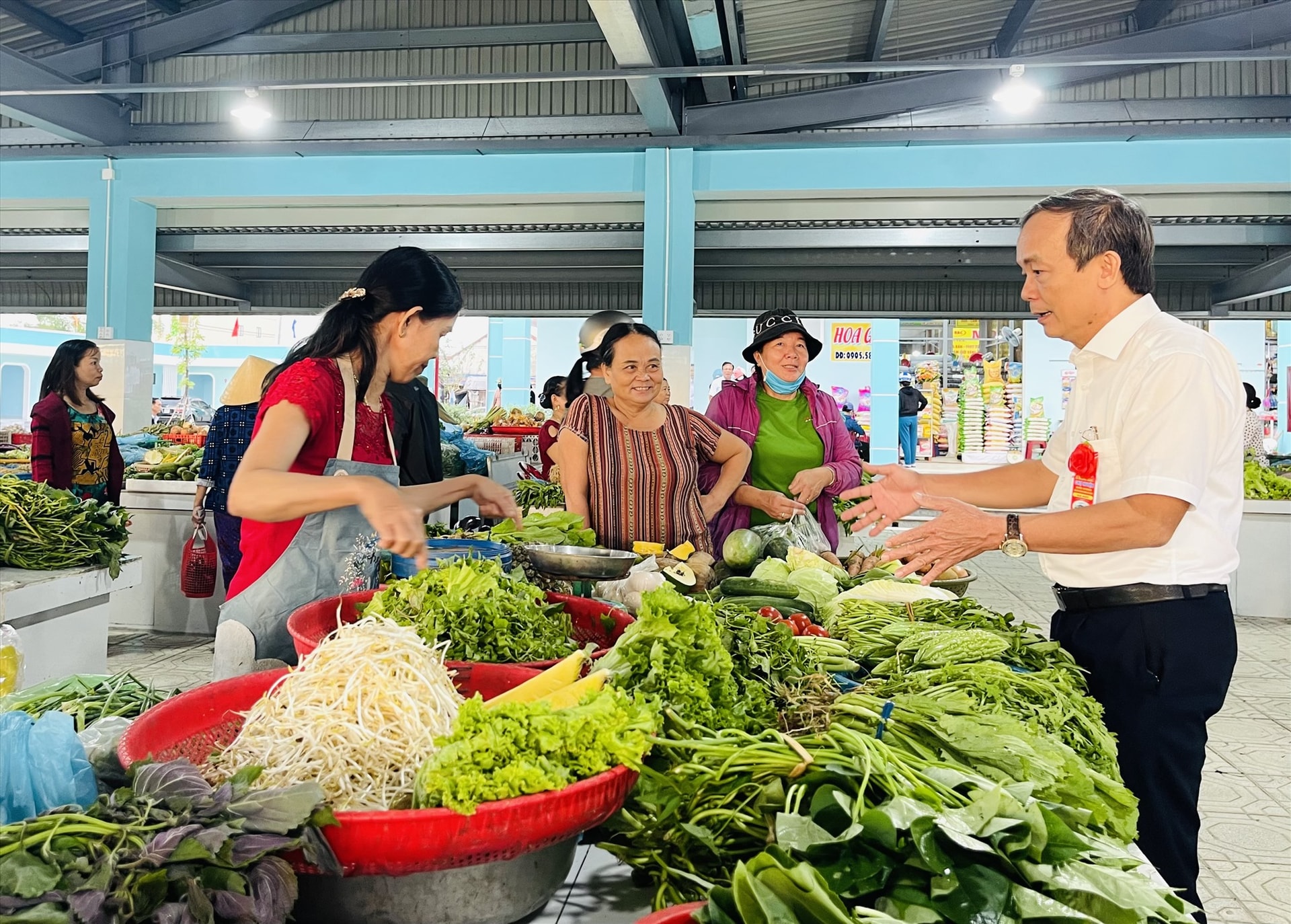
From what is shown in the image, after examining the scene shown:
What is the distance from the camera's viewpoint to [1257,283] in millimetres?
12242

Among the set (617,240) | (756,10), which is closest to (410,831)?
(756,10)

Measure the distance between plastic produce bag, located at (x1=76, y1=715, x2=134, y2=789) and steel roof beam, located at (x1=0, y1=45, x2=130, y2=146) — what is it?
888 centimetres

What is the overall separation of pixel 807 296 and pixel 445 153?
22.8ft

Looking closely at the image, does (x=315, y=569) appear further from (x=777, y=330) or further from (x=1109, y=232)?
(x=777, y=330)

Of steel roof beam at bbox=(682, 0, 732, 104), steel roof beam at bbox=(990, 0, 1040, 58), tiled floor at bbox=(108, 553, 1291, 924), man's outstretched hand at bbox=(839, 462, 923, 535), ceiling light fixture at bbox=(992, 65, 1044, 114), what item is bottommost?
tiled floor at bbox=(108, 553, 1291, 924)

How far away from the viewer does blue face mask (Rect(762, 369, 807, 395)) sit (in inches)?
176

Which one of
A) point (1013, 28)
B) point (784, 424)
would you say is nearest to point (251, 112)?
point (784, 424)

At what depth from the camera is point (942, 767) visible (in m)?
1.26

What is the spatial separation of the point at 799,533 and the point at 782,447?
0.73m

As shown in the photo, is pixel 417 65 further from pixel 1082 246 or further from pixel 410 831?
pixel 410 831

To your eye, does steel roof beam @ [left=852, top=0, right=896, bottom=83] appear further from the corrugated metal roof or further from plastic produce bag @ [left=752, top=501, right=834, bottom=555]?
plastic produce bag @ [left=752, top=501, right=834, bottom=555]

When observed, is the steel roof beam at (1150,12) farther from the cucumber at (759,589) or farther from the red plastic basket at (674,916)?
the red plastic basket at (674,916)

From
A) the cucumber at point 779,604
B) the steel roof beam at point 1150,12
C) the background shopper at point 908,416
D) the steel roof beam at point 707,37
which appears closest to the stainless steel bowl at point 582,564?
the cucumber at point 779,604

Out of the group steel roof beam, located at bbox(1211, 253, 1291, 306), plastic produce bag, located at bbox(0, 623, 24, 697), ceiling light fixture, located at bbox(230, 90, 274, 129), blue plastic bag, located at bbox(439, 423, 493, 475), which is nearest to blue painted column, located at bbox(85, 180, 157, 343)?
ceiling light fixture, located at bbox(230, 90, 274, 129)
